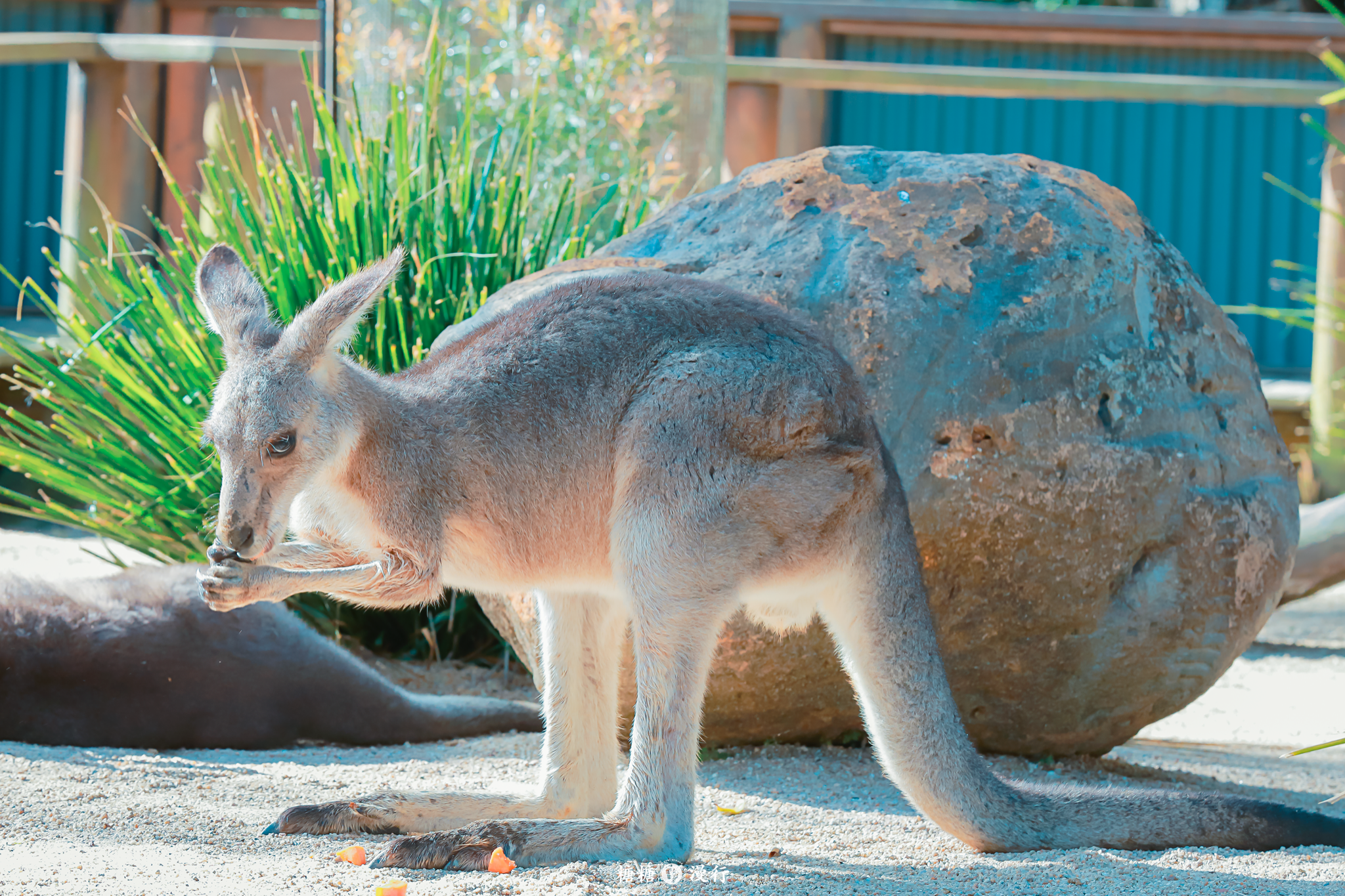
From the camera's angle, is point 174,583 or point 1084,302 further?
point 174,583

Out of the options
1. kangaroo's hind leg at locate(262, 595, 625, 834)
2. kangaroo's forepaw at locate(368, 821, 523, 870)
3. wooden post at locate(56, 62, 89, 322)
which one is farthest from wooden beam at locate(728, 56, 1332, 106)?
kangaroo's forepaw at locate(368, 821, 523, 870)

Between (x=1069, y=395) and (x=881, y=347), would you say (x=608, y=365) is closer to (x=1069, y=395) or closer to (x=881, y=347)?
(x=881, y=347)

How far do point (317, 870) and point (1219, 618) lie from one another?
2.44 metres

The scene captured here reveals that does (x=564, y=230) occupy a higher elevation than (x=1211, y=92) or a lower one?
lower

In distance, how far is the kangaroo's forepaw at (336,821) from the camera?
3.07 meters

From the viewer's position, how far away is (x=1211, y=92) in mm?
7785

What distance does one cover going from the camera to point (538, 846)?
113 inches

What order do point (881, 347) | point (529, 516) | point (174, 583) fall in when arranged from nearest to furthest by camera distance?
1. point (529, 516)
2. point (881, 347)
3. point (174, 583)

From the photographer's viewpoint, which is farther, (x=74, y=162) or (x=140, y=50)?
(x=74, y=162)

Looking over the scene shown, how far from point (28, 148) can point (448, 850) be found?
7.93 m

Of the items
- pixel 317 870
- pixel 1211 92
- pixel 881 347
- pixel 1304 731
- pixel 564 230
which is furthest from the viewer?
pixel 1211 92

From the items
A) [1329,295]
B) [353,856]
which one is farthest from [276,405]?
[1329,295]

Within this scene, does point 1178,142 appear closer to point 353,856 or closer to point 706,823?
point 706,823

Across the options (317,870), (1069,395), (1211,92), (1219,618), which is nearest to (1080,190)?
(1069,395)
